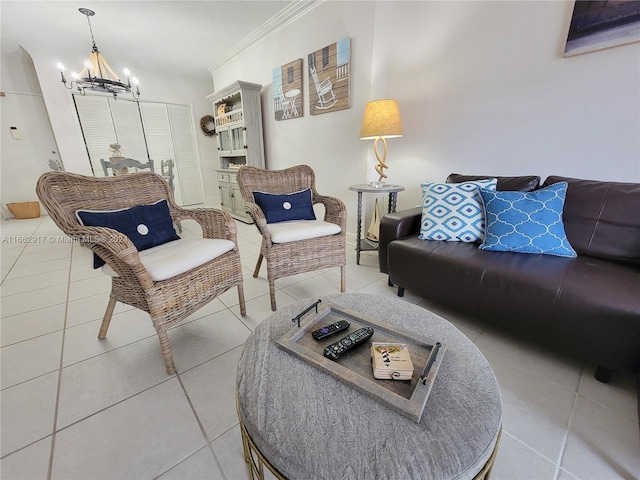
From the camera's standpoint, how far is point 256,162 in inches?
150

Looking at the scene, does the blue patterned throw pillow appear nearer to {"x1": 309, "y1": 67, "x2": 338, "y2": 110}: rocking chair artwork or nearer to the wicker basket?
{"x1": 309, "y1": 67, "x2": 338, "y2": 110}: rocking chair artwork

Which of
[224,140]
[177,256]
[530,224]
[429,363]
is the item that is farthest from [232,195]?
[429,363]

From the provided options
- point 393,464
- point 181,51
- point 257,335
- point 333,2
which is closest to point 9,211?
point 181,51

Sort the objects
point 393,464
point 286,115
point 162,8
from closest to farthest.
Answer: point 393,464 → point 162,8 → point 286,115

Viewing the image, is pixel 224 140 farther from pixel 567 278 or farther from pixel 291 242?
pixel 567 278

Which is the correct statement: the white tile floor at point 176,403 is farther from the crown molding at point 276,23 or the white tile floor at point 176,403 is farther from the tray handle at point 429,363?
the crown molding at point 276,23

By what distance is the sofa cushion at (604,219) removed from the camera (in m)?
1.34

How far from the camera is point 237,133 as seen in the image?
3.90 m

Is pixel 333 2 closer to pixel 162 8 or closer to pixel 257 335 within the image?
pixel 162 8

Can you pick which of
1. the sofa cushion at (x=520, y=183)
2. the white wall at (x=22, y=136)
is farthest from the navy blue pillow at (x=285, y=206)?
the white wall at (x=22, y=136)

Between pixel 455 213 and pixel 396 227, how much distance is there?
37 cm

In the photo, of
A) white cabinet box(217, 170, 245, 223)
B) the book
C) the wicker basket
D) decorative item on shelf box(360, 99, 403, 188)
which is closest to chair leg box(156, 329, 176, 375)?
the book

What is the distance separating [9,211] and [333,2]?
5988mm

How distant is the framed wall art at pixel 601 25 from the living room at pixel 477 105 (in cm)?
Answer: 5
